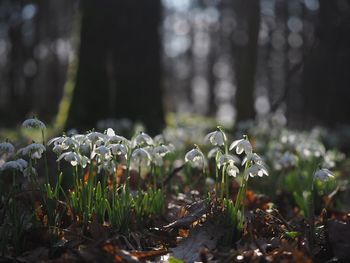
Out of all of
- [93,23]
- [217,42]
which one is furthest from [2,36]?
[93,23]

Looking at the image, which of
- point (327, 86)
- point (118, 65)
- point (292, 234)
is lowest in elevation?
point (327, 86)

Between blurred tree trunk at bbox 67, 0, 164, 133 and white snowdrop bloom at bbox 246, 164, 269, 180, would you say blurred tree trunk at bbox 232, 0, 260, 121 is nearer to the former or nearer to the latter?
blurred tree trunk at bbox 67, 0, 164, 133

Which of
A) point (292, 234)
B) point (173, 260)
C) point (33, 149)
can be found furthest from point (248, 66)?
point (173, 260)

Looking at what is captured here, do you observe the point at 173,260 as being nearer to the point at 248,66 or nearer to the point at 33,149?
the point at 33,149

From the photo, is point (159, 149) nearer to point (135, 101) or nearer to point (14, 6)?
point (135, 101)

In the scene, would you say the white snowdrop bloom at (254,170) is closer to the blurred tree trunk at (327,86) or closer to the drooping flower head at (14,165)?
the drooping flower head at (14,165)

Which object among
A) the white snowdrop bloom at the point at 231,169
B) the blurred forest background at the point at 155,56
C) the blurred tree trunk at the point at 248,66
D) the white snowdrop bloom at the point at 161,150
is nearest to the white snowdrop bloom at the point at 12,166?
the white snowdrop bloom at the point at 161,150

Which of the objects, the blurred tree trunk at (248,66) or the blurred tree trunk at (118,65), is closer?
the blurred tree trunk at (118,65)
